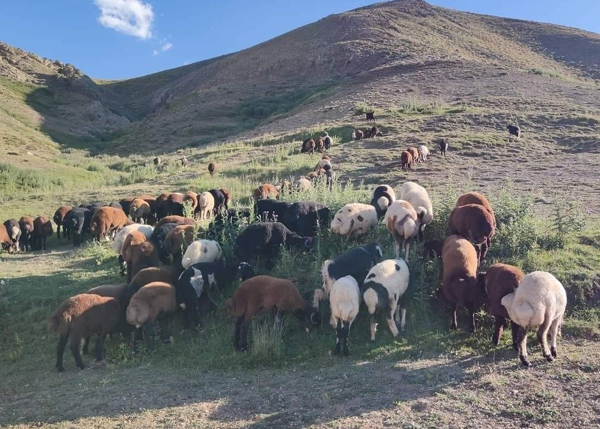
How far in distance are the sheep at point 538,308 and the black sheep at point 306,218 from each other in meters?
4.51

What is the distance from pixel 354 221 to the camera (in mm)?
9375

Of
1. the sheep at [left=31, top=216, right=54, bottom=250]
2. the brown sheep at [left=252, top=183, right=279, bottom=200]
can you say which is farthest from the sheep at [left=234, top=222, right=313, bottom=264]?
the sheep at [left=31, top=216, right=54, bottom=250]

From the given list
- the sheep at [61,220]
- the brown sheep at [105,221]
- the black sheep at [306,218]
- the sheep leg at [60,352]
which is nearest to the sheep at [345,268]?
the black sheep at [306,218]

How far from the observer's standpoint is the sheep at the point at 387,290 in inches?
279

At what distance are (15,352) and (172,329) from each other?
7.86 feet

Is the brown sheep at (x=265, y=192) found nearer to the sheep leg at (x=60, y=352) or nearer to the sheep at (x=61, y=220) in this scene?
the sheep at (x=61, y=220)

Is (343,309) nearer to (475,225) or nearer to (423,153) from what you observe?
(475,225)

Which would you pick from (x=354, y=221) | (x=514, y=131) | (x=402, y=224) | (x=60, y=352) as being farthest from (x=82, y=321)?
(x=514, y=131)

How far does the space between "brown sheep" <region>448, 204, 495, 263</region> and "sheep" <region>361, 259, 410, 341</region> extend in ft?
4.67

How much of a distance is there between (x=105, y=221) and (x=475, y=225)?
10.1 meters

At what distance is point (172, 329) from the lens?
8211mm

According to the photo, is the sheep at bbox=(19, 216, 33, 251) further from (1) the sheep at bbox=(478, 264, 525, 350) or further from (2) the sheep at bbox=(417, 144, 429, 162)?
(2) the sheep at bbox=(417, 144, 429, 162)

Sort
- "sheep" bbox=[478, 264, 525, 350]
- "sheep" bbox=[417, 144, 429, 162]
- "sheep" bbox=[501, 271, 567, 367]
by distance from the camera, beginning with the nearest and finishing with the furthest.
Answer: "sheep" bbox=[501, 271, 567, 367]
"sheep" bbox=[478, 264, 525, 350]
"sheep" bbox=[417, 144, 429, 162]

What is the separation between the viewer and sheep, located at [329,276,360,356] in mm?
6934
